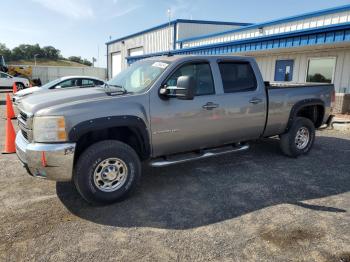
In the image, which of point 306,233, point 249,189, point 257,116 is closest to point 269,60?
point 257,116

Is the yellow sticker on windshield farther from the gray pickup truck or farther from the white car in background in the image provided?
the white car in background

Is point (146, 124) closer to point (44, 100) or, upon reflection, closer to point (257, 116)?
point (44, 100)

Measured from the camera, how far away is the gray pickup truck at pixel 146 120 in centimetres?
365

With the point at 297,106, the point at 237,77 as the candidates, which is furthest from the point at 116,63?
the point at 237,77

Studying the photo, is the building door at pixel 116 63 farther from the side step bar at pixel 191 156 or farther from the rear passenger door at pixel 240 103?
the side step bar at pixel 191 156

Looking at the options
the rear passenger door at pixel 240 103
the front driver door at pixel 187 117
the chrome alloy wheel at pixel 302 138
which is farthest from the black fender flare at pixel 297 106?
the front driver door at pixel 187 117

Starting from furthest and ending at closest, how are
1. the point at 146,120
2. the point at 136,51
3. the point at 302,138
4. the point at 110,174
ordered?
the point at 136,51 → the point at 302,138 → the point at 146,120 → the point at 110,174

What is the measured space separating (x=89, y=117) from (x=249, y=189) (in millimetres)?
2608

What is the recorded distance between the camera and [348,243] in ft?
10.5

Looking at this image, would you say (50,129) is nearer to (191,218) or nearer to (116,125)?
(116,125)

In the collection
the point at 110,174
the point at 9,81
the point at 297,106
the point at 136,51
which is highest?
the point at 136,51

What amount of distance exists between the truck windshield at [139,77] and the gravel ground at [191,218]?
5.05 feet

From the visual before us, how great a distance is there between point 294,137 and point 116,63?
1145 inches

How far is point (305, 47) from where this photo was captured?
11.7 m
